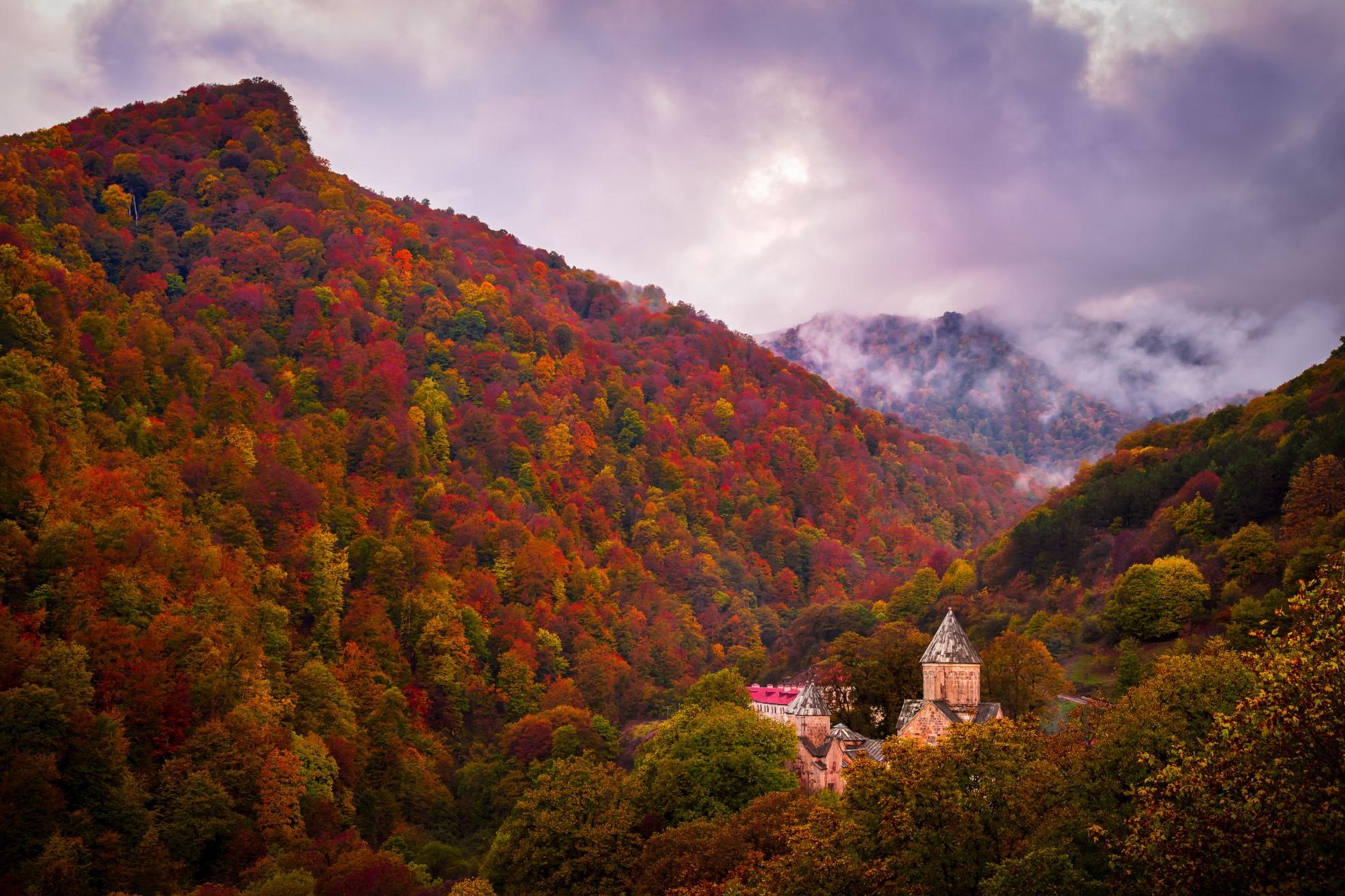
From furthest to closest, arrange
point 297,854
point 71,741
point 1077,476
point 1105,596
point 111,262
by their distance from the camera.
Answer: point 1077,476
point 111,262
point 1105,596
point 297,854
point 71,741

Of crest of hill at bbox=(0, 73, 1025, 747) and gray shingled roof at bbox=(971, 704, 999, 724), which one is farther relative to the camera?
crest of hill at bbox=(0, 73, 1025, 747)

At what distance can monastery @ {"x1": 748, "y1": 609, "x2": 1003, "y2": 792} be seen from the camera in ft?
144

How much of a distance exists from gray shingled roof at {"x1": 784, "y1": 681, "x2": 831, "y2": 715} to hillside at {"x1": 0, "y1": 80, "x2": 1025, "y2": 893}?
15.9m

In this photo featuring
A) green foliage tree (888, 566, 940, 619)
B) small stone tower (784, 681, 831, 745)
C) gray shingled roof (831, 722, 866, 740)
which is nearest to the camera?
gray shingled roof (831, 722, 866, 740)

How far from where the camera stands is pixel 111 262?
79.3 meters

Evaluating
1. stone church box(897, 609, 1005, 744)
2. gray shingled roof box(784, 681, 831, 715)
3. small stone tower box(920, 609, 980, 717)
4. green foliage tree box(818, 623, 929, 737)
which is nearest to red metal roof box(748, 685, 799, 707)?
green foliage tree box(818, 623, 929, 737)

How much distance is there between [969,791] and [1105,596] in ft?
151

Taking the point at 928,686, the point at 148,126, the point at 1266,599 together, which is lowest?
the point at 928,686

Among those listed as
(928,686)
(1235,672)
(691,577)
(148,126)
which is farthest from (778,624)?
(148,126)

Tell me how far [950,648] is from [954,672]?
109 centimetres

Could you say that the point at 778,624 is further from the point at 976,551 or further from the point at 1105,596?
the point at 1105,596

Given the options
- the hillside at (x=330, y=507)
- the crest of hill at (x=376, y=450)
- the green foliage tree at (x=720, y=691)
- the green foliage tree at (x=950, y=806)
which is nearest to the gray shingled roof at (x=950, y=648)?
the green foliage tree at (x=720, y=691)

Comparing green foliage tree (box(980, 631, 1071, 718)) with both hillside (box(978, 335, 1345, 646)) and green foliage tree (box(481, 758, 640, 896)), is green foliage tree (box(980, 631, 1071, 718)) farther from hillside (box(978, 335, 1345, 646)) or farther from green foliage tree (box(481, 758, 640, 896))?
green foliage tree (box(481, 758, 640, 896))

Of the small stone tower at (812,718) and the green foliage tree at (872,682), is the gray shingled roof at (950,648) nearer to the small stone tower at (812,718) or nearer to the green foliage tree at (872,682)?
the green foliage tree at (872,682)
